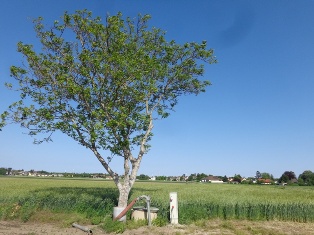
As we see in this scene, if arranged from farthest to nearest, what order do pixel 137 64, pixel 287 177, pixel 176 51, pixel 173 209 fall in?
pixel 287 177
pixel 176 51
pixel 137 64
pixel 173 209

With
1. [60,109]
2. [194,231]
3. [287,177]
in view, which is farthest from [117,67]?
[287,177]

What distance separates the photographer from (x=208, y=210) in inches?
727

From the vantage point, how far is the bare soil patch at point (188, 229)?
48.0ft

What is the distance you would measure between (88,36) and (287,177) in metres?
158

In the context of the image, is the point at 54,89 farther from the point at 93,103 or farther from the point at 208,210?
the point at 208,210

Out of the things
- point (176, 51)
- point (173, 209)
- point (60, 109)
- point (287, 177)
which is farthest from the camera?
point (287, 177)

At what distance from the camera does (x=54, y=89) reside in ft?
60.5

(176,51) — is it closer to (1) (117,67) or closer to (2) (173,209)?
(1) (117,67)

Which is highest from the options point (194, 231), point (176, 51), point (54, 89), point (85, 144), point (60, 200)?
point (176, 51)

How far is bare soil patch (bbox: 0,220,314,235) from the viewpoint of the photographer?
1462cm

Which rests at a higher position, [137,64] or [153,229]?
[137,64]

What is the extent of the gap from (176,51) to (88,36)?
576 cm

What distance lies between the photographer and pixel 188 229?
15398 mm

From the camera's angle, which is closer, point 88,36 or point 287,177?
point 88,36
